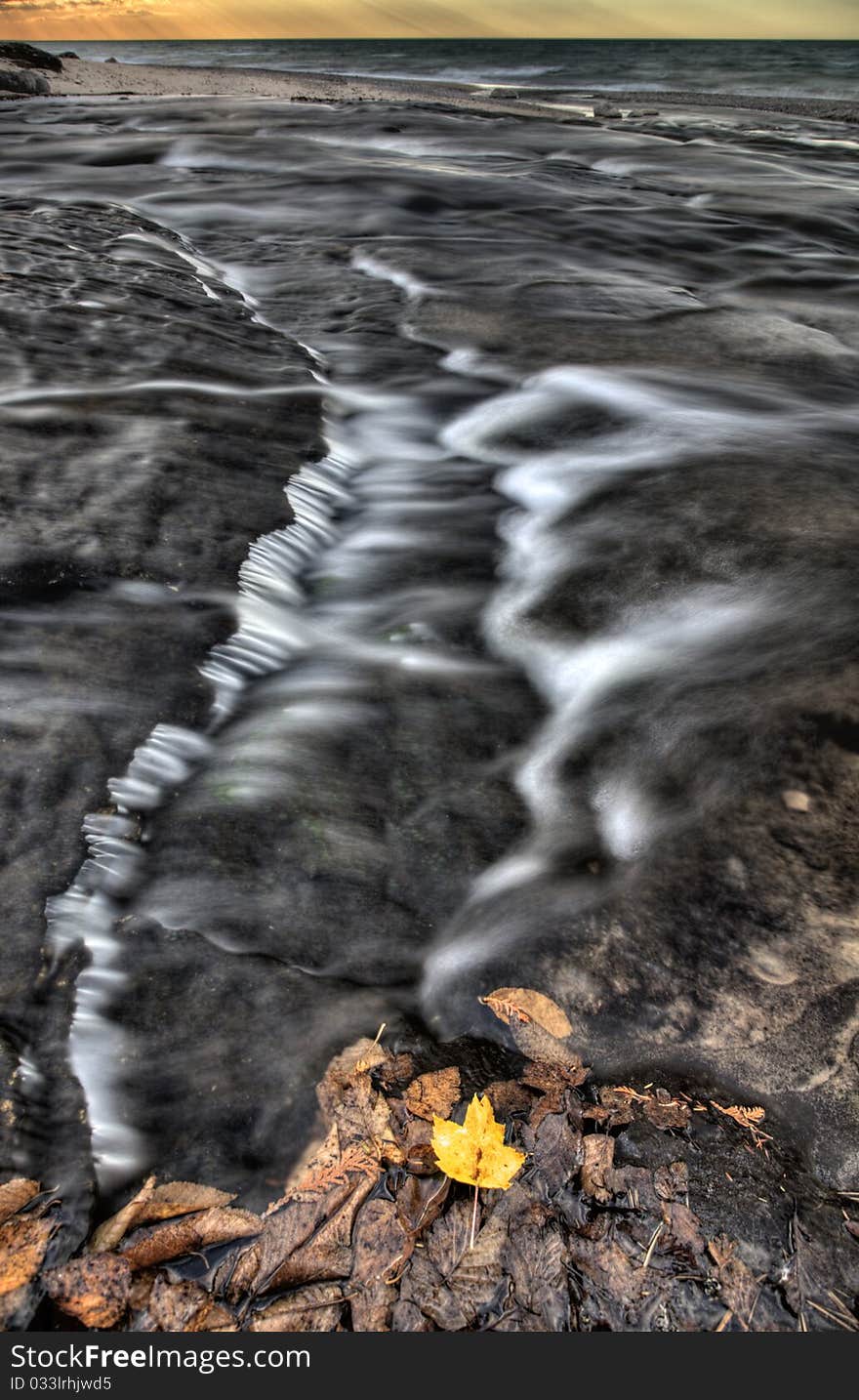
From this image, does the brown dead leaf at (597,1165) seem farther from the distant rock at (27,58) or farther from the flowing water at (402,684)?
the distant rock at (27,58)

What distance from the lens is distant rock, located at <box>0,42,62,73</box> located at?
2203cm

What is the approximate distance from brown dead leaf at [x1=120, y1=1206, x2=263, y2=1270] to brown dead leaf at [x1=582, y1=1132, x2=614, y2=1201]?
1.49 feet

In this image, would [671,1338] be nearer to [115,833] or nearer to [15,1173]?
[15,1173]

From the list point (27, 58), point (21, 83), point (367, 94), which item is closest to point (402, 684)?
point (21, 83)

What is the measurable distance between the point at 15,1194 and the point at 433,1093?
60 cm

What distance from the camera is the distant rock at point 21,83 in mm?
17312

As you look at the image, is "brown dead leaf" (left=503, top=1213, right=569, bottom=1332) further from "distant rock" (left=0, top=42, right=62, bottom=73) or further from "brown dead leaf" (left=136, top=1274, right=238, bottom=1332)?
"distant rock" (left=0, top=42, right=62, bottom=73)

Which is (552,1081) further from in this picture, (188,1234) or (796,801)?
(796,801)

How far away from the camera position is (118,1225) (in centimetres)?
126

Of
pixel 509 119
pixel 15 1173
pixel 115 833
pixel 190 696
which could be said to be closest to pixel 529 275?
pixel 190 696

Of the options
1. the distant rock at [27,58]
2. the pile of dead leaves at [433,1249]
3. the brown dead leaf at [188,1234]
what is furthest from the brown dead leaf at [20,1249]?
the distant rock at [27,58]

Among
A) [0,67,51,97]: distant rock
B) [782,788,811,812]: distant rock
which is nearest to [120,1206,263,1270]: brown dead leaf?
[782,788,811,812]: distant rock

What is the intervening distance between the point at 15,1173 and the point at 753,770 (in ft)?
4.58

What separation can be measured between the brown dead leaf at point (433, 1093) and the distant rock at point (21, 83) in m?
21.2
